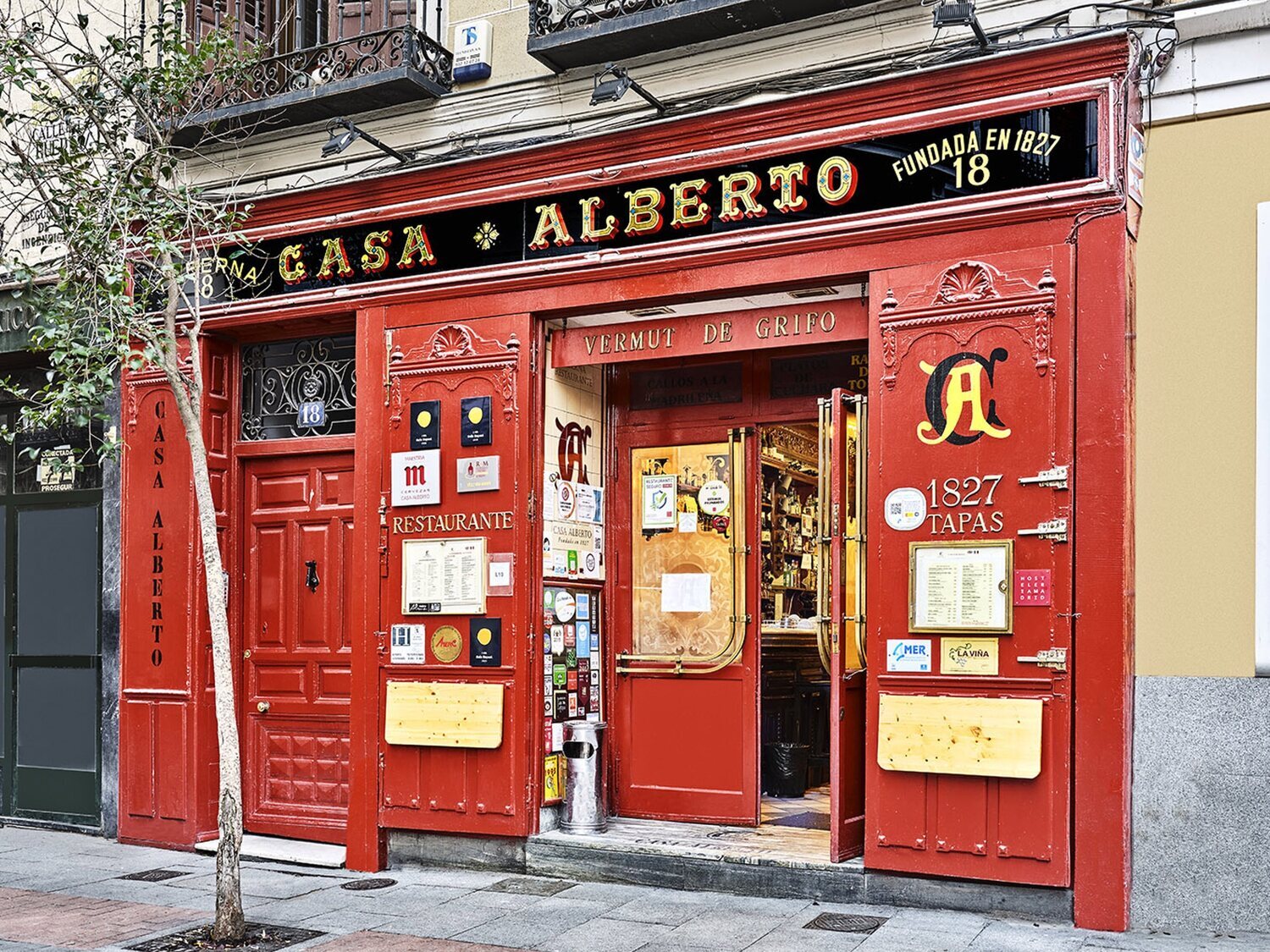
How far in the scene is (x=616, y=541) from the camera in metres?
9.36

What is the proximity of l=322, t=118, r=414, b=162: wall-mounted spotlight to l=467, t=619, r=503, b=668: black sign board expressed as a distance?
3.18 metres

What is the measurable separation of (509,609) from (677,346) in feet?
6.57

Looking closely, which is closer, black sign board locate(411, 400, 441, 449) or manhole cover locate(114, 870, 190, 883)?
manhole cover locate(114, 870, 190, 883)

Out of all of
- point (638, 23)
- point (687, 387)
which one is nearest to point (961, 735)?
point (687, 387)

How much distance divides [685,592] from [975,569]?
253 cm

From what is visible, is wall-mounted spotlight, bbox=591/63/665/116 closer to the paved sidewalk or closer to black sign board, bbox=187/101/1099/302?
black sign board, bbox=187/101/1099/302

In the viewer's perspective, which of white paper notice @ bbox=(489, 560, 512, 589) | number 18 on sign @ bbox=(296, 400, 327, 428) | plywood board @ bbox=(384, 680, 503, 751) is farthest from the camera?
number 18 on sign @ bbox=(296, 400, 327, 428)

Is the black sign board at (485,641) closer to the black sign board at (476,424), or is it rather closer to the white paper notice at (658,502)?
the black sign board at (476,424)

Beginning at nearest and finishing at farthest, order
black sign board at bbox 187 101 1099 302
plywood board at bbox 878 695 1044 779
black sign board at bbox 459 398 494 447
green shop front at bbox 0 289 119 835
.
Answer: plywood board at bbox 878 695 1044 779 → black sign board at bbox 187 101 1099 302 → black sign board at bbox 459 398 494 447 → green shop front at bbox 0 289 119 835

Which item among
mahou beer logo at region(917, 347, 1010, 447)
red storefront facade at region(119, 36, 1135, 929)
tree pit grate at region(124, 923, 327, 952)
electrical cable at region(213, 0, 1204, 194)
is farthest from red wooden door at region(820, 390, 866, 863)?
tree pit grate at region(124, 923, 327, 952)

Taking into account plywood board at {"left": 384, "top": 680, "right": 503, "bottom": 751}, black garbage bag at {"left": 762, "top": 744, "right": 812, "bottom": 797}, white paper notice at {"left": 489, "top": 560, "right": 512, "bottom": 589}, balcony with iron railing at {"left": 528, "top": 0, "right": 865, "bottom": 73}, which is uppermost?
balcony with iron railing at {"left": 528, "top": 0, "right": 865, "bottom": 73}

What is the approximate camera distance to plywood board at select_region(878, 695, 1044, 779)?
6832 mm

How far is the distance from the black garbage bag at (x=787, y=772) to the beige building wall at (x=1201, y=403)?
3.34 metres

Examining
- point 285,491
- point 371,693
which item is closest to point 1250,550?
point 371,693
